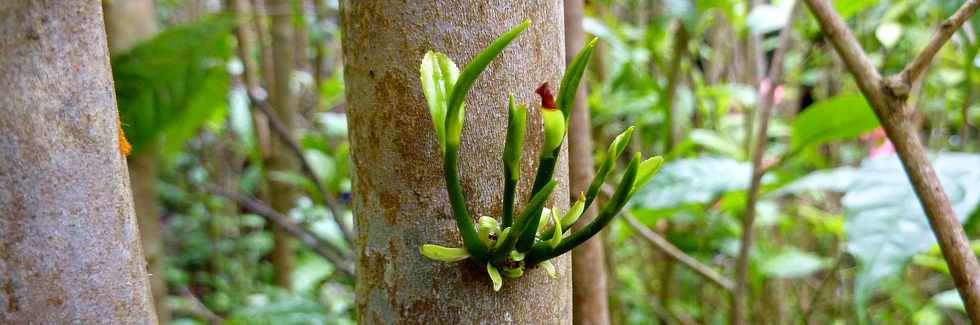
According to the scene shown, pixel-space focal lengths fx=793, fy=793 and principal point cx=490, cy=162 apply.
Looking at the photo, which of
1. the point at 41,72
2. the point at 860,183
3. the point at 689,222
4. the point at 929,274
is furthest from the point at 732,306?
the point at 929,274

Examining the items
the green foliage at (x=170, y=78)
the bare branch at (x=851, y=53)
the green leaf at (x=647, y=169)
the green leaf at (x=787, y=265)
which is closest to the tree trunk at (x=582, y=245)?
the bare branch at (x=851, y=53)

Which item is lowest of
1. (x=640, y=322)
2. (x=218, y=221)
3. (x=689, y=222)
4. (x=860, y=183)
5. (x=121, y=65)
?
(x=218, y=221)

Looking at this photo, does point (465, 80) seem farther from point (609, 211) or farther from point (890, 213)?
point (890, 213)

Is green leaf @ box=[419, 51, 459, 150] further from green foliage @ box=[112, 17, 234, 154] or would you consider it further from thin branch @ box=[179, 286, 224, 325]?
thin branch @ box=[179, 286, 224, 325]

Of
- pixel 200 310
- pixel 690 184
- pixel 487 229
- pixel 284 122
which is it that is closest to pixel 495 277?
pixel 487 229

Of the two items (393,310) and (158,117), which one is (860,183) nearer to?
(393,310)

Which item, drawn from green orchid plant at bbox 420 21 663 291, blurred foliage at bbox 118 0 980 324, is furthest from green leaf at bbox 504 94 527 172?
blurred foliage at bbox 118 0 980 324

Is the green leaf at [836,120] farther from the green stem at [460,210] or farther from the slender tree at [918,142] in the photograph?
the green stem at [460,210]
